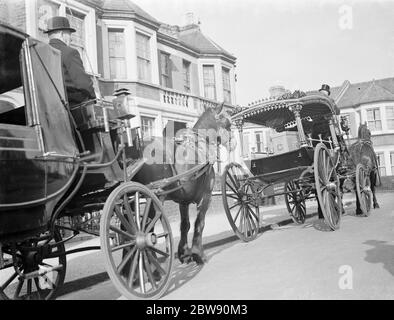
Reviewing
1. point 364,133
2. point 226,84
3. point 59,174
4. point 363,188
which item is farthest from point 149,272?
point 226,84

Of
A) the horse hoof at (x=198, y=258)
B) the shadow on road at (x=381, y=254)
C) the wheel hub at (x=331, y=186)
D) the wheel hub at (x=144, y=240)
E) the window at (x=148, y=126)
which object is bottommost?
the horse hoof at (x=198, y=258)

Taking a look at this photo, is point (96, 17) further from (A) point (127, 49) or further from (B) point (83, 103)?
(B) point (83, 103)

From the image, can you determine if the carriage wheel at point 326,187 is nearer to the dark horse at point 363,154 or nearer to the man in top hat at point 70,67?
the dark horse at point 363,154

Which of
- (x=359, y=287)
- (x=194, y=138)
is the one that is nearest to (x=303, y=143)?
(x=194, y=138)

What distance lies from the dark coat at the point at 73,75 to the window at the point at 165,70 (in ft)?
39.7

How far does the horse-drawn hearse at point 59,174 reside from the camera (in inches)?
118

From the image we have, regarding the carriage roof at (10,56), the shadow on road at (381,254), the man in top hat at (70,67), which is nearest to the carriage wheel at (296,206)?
the shadow on road at (381,254)

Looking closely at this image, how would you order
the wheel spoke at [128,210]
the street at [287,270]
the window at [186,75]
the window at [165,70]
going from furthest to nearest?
the window at [186,75]
the window at [165,70]
the wheel spoke at [128,210]
the street at [287,270]

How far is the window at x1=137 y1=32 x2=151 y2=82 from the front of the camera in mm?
14352

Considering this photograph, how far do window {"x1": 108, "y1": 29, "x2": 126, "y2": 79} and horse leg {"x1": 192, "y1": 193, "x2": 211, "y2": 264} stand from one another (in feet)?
28.7

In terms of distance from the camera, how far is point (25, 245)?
3.96 m

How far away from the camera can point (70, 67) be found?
150 inches

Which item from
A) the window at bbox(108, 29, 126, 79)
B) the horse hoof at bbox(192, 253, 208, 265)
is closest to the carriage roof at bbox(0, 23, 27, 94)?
the horse hoof at bbox(192, 253, 208, 265)
